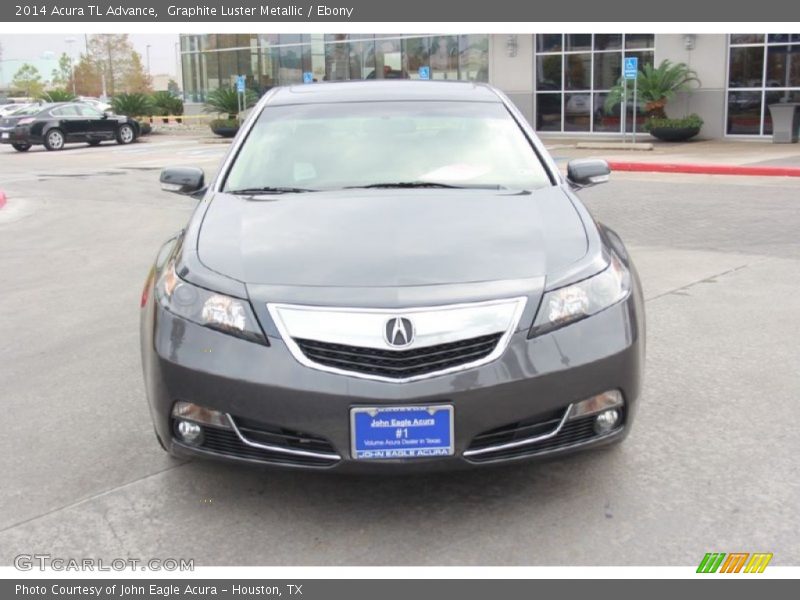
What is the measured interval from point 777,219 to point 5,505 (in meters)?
9.89

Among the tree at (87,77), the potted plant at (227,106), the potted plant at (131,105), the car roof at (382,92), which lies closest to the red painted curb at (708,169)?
the car roof at (382,92)

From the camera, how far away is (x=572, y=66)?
95.2ft

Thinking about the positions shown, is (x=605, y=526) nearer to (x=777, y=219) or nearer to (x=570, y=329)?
(x=570, y=329)

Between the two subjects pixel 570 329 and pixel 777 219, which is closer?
pixel 570 329

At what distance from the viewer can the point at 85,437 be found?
439 centimetres

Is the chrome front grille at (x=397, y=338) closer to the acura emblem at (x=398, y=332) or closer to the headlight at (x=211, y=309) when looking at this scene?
the acura emblem at (x=398, y=332)

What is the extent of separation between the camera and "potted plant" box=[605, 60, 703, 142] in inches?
984

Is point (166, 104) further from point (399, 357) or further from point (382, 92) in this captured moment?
point (399, 357)

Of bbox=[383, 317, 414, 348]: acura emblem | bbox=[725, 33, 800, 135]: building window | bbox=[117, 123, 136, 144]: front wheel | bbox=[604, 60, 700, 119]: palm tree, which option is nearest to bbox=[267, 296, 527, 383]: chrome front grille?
bbox=[383, 317, 414, 348]: acura emblem

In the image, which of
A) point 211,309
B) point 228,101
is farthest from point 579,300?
point 228,101

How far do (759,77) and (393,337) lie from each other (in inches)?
967

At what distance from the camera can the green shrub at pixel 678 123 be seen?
978 inches

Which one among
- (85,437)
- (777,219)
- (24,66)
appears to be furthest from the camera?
(24,66)
